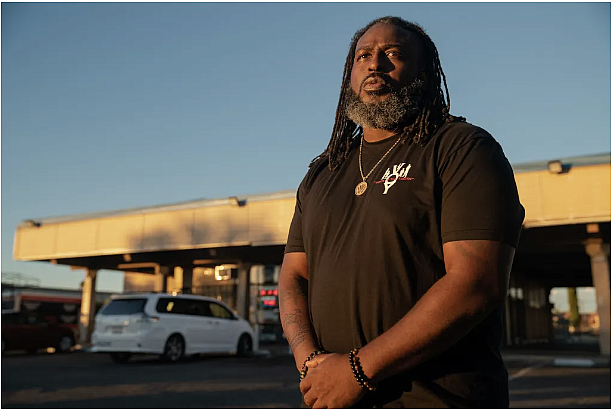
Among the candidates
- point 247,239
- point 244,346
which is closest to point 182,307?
point 244,346

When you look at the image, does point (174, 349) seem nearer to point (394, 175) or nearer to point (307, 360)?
point (307, 360)

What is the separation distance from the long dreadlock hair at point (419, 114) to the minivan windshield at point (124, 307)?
13.3 m

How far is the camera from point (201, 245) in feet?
66.9

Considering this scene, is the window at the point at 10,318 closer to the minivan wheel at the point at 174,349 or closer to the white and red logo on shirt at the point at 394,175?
the minivan wheel at the point at 174,349

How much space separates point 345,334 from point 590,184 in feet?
47.8

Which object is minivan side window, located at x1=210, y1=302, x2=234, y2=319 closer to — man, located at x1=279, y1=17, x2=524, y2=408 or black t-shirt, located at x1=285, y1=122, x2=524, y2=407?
man, located at x1=279, y1=17, x2=524, y2=408

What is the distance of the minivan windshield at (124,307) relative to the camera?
48.8 feet

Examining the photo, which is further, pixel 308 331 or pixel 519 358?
pixel 519 358

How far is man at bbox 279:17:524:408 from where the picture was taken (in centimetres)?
165

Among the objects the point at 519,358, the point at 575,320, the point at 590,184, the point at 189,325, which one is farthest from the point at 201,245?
the point at 575,320

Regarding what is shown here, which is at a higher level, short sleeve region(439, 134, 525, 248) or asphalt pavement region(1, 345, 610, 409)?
short sleeve region(439, 134, 525, 248)

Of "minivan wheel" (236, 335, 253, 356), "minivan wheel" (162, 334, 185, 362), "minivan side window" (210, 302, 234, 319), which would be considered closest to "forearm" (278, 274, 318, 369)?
"minivan wheel" (162, 334, 185, 362)

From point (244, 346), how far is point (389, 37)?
54.6 ft

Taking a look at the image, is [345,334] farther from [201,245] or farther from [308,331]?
[201,245]
